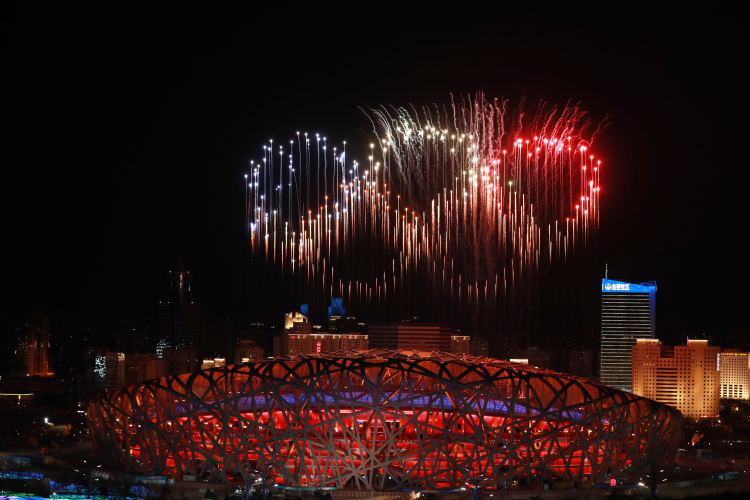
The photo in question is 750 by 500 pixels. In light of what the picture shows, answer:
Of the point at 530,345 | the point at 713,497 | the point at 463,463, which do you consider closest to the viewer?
the point at 713,497

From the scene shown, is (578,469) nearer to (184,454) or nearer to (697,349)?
(184,454)

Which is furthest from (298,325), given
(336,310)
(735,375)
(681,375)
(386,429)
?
(386,429)

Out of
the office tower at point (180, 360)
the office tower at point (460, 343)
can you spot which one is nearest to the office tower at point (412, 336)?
the office tower at point (460, 343)

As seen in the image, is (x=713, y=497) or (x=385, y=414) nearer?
(x=713, y=497)

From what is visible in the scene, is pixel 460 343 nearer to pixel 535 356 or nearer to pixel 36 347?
pixel 535 356

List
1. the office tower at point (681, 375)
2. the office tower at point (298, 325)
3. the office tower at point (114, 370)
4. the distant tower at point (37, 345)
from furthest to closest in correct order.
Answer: the distant tower at point (37, 345) < the office tower at point (298, 325) < the office tower at point (681, 375) < the office tower at point (114, 370)

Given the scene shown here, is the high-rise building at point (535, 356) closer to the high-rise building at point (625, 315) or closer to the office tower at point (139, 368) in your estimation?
the high-rise building at point (625, 315)

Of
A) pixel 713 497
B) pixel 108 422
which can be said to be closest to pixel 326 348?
pixel 108 422
